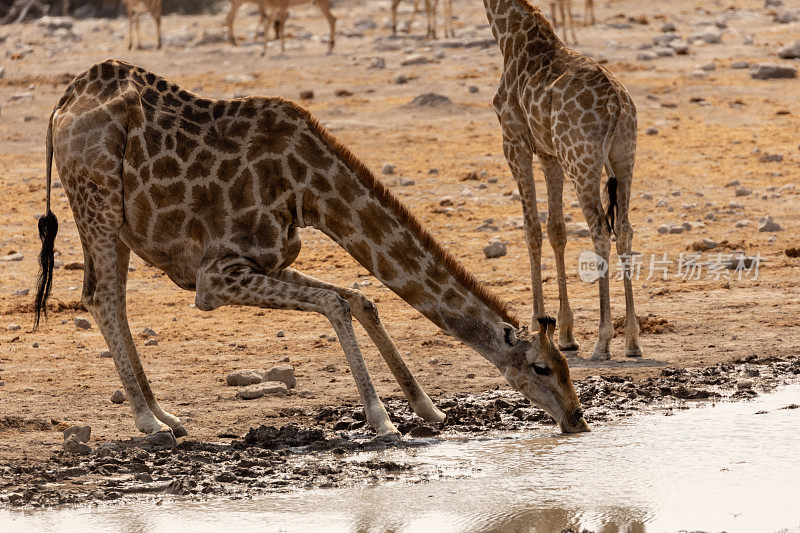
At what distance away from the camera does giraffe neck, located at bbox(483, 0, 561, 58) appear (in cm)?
991

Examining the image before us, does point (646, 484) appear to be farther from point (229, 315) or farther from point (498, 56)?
point (498, 56)

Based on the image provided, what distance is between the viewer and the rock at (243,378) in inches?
334

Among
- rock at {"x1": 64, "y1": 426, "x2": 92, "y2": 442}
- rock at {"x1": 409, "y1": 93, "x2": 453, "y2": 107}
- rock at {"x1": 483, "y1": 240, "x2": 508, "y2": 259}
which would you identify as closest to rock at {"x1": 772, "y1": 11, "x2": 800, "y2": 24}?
rock at {"x1": 409, "y1": 93, "x2": 453, "y2": 107}

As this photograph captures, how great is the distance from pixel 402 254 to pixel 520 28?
3690 mm

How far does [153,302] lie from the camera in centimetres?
1105

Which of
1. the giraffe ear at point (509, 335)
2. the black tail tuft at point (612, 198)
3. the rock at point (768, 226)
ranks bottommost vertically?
the rock at point (768, 226)

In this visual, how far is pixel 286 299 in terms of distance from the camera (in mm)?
6875

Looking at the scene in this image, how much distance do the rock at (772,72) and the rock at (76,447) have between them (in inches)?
669

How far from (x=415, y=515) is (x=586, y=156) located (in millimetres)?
3897

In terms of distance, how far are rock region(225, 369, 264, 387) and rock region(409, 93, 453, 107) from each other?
11658 millimetres

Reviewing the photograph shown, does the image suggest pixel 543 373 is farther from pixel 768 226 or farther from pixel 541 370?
pixel 768 226

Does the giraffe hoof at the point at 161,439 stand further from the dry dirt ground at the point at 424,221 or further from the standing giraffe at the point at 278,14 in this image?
the standing giraffe at the point at 278,14
